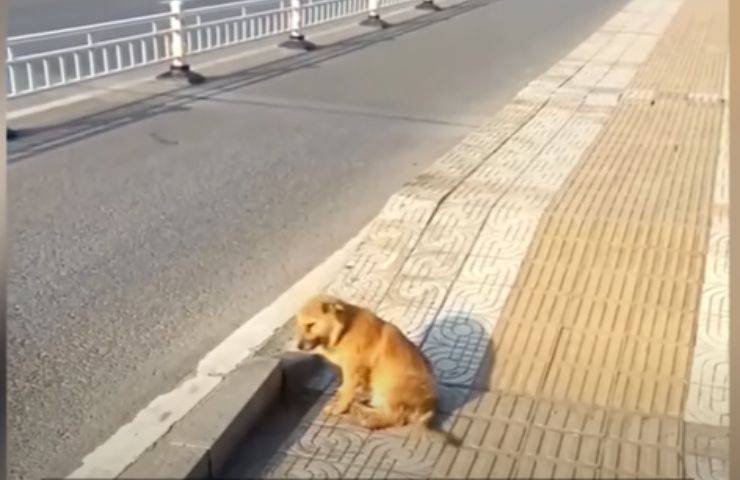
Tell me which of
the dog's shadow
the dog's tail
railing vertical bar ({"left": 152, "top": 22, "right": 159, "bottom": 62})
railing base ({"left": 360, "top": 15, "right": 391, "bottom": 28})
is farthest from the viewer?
railing base ({"left": 360, "top": 15, "right": 391, "bottom": 28})

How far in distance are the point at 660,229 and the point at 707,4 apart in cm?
215

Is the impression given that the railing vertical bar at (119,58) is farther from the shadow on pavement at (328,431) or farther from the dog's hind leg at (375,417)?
the dog's hind leg at (375,417)

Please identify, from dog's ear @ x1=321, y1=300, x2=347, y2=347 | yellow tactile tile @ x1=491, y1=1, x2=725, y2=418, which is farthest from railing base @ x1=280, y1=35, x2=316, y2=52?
dog's ear @ x1=321, y1=300, x2=347, y2=347

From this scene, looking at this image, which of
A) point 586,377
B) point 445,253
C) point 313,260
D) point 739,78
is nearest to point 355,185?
point 313,260

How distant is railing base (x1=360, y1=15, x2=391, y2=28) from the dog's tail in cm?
971

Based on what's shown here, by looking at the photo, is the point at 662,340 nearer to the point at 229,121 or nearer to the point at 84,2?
the point at 84,2

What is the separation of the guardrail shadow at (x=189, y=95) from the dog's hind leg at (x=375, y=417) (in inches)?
70.2

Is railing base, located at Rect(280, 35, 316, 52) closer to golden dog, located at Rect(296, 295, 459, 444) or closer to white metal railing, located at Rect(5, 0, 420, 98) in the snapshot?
white metal railing, located at Rect(5, 0, 420, 98)

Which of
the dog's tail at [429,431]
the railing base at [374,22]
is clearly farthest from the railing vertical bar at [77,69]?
the dog's tail at [429,431]

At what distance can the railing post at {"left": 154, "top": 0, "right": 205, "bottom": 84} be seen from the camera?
7.85 metres

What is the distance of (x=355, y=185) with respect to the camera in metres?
5.12

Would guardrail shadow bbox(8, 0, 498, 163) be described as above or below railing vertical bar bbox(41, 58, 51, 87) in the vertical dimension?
below

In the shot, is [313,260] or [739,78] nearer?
[739,78]

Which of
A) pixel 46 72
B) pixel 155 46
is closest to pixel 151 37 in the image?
pixel 155 46
